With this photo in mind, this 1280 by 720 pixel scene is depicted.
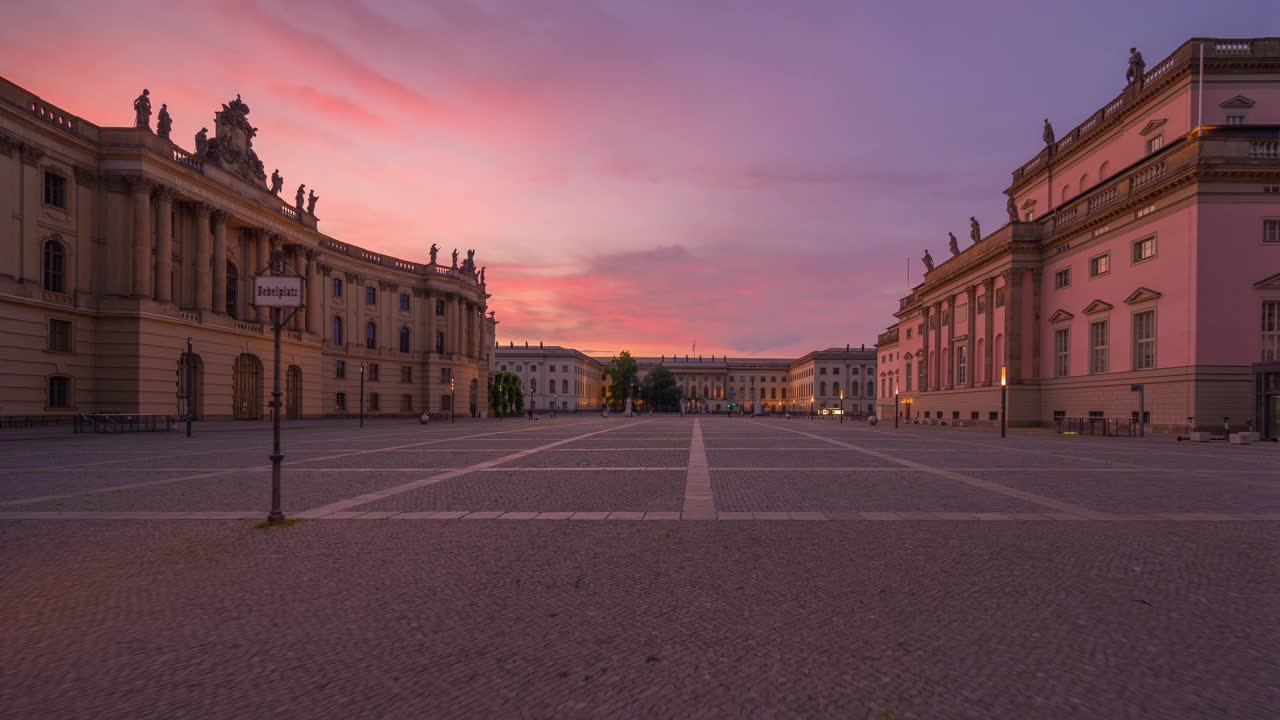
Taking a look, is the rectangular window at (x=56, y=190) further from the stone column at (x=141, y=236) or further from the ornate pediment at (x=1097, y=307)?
the ornate pediment at (x=1097, y=307)

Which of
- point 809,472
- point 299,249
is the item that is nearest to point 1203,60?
point 809,472

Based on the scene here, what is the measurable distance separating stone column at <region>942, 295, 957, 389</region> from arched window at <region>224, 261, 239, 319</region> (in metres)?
56.7

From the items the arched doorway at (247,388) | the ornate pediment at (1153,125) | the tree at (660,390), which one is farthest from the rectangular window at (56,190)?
the tree at (660,390)

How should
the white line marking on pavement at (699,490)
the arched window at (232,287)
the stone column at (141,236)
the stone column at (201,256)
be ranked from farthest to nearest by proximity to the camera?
the arched window at (232,287) < the stone column at (201,256) < the stone column at (141,236) < the white line marking on pavement at (699,490)

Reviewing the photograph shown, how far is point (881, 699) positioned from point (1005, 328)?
4673cm

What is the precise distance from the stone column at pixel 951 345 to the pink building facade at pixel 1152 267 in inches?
71.4

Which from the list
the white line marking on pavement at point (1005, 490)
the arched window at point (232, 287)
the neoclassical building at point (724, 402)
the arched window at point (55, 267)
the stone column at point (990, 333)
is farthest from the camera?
the neoclassical building at point (724, 402)

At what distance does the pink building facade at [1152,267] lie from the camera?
28750 millimetres

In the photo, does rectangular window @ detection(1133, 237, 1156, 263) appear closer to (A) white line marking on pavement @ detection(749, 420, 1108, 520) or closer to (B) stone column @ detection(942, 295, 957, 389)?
(B) stone column @ detection(942, 295, 957, 389)

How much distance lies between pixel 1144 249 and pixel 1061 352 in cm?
889

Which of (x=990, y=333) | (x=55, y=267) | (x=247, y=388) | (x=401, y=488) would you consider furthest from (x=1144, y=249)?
(x=55, y=267)

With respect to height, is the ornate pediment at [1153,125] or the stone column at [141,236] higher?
the ornate pediment at [1153,125]

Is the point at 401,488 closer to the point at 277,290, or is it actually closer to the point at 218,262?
the point at 277,290

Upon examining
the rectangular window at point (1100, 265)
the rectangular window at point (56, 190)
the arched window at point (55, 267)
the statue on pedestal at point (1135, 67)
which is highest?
the statue on pedestal at point (1135, 67)
